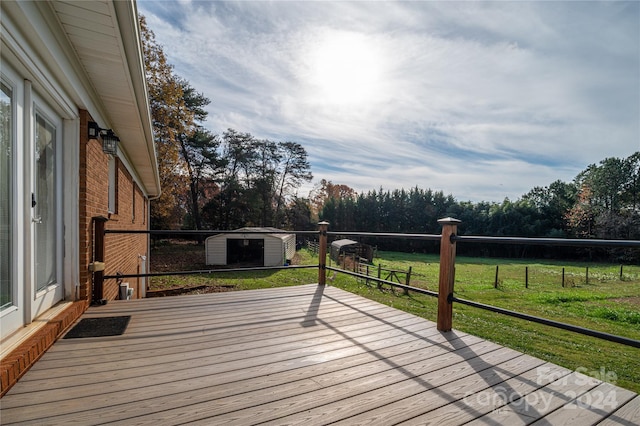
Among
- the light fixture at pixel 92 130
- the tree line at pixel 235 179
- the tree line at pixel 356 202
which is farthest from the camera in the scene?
the tree line at pixel 356 202

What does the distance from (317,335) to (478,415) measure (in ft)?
4.15

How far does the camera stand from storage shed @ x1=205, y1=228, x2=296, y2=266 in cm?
1670

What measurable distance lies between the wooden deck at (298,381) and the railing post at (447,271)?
0.52ft

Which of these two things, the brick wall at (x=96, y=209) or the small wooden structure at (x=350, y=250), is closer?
the brick wall at (x=96, y=209)

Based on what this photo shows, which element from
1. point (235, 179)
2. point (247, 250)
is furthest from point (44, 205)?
point (235, 179)

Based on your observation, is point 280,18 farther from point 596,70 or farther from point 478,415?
point 596,70

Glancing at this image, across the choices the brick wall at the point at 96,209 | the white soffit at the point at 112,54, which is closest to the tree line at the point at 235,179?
the brick wall at the point at 96,209

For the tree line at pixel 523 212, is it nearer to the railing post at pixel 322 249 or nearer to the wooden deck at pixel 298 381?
the railing post at pixel 322 249

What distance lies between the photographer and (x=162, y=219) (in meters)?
18.6

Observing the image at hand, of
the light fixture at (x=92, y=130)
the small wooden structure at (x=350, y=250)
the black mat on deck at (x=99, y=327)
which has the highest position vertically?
the light fixture at (x=92, y=130)

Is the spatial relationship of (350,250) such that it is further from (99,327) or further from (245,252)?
(99,327)

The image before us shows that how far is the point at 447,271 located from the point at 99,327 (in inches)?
112

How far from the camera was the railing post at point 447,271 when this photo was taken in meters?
2.51

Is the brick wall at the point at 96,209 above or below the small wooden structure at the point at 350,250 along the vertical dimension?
above
